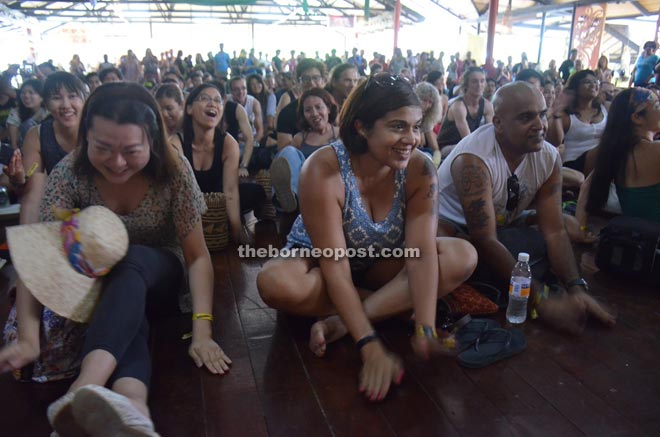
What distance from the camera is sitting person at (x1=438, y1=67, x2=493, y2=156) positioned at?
430 centimetres

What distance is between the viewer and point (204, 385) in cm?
152

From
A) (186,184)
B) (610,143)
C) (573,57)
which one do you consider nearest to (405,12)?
(573,57)

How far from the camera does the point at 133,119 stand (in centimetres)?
137

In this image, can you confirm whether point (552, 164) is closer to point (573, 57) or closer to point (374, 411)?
point (374, 411)

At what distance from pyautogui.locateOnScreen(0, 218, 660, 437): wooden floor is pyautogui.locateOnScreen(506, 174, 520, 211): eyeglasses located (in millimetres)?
557

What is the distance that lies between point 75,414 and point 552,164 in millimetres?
2023

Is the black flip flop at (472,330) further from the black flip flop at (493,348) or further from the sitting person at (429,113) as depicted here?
the sitting person at (429,113)

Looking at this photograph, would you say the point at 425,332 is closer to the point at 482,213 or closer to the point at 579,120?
the point at 482,213

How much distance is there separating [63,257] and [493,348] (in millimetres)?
1411

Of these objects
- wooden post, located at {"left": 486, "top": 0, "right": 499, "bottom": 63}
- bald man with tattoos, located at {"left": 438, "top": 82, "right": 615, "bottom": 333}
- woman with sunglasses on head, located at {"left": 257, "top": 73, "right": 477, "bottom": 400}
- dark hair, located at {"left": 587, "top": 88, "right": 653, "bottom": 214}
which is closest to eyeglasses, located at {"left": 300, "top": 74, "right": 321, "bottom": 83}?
bald man with tattoos, located at {"left": 438, "top": 82, "right": 615, "bottom": 333}

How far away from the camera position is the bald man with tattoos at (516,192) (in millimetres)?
1976

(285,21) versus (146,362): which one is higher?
(285,21)

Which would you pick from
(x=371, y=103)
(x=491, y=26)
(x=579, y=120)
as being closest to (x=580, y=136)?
(x=579, y=120)

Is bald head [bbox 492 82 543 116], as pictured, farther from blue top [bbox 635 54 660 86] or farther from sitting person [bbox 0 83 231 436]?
blue top [bbox 635 54 660 86]
